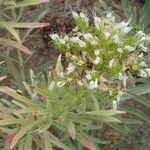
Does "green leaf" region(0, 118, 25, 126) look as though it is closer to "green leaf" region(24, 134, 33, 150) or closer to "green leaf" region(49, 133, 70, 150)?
"green leaf" region(24, 134, 33, 150)

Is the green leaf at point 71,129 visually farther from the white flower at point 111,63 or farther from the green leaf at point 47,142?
the white flower at point 111,63

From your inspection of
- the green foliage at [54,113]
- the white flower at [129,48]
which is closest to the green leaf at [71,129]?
the green foliage at [54,113]

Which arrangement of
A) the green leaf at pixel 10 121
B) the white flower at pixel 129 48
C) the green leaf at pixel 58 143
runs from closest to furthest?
1. the white flower at pixel 129 48
2. the green leaf at pixel 10 121
3. the green leaf at pixel 58 143

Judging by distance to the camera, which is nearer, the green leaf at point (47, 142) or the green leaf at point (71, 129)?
the green leaf at point (71, 129)

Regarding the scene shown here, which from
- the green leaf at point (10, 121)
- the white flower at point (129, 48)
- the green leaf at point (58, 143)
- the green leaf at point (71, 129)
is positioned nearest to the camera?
the white flower at point (129, 48)

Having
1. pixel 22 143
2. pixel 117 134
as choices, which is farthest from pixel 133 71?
pixel 117 134

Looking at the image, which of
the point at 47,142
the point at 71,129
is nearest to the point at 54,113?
the point at 71,129

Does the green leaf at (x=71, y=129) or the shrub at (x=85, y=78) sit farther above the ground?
the shrub at (x=85, y=78)

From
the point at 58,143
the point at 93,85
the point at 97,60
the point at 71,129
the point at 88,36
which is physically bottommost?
the point at 58,143

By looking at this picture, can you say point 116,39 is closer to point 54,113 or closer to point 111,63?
point 111,63
